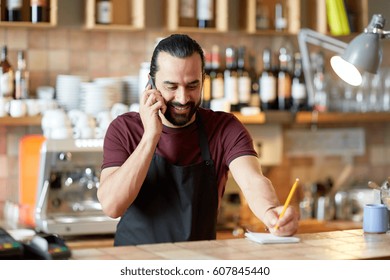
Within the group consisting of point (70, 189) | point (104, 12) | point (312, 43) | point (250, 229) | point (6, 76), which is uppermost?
point (104, 12)

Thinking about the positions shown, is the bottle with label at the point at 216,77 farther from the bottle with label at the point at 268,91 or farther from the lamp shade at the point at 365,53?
the lamp shade at the point at 365,53

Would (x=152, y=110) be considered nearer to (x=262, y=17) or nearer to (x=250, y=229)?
(x=250, y=229)

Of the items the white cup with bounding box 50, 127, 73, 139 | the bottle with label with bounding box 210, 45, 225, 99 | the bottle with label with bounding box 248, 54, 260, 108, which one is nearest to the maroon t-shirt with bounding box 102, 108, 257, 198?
the white cup with bounding box 50, 127, 73, 139

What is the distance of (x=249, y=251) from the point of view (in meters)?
1.88

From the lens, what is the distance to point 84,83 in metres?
3.42

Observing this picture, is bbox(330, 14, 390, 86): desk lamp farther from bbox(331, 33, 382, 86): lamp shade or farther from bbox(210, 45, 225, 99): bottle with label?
bbox(210, 45, 225, 99): bottle with label

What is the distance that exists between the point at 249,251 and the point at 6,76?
176 centimetres

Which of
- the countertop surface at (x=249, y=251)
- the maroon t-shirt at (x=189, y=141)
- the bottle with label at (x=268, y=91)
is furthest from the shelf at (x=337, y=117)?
the countertop surface at (x=249, y=251)

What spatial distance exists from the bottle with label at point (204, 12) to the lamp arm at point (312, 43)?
475 millimetres

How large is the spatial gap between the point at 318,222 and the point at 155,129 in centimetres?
171

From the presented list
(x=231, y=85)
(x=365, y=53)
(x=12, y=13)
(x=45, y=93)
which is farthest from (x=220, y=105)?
(x=365, y=53)

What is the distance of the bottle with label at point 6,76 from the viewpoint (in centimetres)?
331
